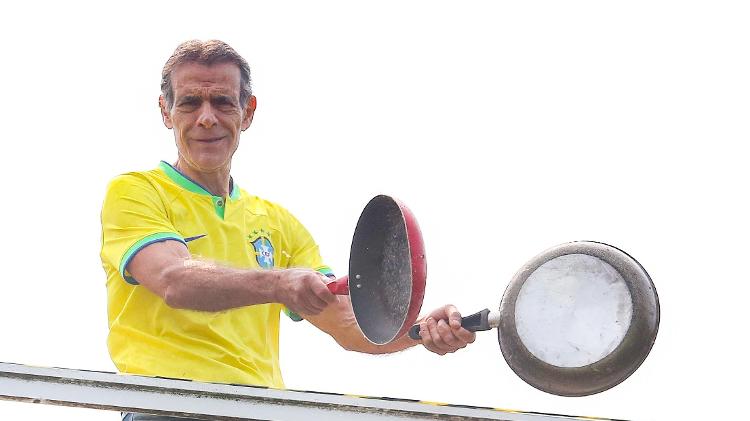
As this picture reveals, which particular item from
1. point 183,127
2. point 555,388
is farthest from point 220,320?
point 555,388

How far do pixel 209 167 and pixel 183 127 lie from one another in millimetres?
210

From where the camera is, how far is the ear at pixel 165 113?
657 centimetres

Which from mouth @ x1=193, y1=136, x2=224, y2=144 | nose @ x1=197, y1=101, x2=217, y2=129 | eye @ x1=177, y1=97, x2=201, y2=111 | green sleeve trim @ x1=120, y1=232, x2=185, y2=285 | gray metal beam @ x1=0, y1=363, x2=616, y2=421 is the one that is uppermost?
eye @ x1=177, y1=97, x2=201, y2=111

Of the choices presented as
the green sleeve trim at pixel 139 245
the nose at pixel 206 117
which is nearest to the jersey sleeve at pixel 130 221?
the green sleeve trim at pixel 139 245

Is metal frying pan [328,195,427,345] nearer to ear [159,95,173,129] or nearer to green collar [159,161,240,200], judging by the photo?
green collar [159,161,240,200]

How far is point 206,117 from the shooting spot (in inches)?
252

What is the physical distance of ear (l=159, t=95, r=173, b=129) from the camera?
21.6ft

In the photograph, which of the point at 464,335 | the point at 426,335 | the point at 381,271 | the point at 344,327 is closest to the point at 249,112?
the point at 344,327

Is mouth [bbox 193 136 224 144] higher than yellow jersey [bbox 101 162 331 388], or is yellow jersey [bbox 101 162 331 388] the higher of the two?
mouth [bbox 193 136 224 144]

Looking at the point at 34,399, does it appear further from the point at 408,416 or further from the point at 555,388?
the point at 555,388

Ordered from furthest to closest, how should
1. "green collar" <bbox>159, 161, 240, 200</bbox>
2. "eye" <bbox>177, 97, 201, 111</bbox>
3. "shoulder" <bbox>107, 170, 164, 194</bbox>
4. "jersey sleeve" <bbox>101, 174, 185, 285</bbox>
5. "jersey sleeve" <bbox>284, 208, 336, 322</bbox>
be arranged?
"jersey sleeve" <bbox>284, 208, 336, 322</bbox> < "eye" <bbox>177, 97, 201, 111</bbox> < "green collar" <bbox>159, 161, 240, 200</bbox> < "shoulder" <bbox>107, 170, 164, 194</bbox> < "jersey sleeve" <bbox>101, 174, 185, 285</bbox>

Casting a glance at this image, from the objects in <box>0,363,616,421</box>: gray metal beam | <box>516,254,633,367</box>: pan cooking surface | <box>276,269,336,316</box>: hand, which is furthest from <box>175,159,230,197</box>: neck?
<box>516,254,633,367</box>: pan cooking surface

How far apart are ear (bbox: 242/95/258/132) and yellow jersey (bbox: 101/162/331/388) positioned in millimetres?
352

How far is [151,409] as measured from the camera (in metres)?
5.12
